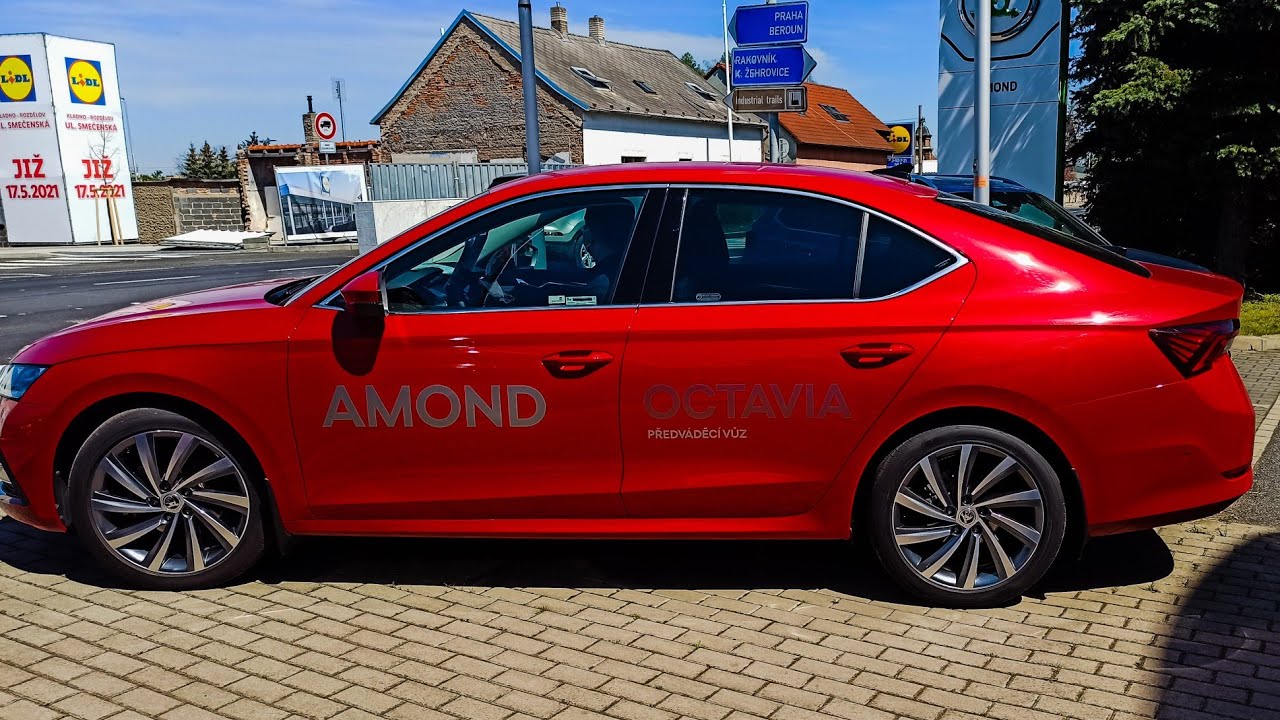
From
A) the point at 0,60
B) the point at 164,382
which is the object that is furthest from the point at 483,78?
the point at 164,382

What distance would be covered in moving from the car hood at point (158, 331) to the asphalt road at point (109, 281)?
5.09 meters

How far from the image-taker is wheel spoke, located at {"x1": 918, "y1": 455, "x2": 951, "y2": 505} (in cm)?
414

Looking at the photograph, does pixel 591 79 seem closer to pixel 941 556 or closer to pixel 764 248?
pixel 764 248

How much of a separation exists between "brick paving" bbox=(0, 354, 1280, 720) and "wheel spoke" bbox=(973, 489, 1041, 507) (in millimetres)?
436

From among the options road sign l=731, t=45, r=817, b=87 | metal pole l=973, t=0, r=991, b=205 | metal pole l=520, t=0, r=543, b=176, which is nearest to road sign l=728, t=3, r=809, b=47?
road sign l=731, t=45, r=817, b=87

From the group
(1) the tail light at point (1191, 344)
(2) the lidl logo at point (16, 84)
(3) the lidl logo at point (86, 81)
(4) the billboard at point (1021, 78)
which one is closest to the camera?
(1) the tail light at point (1191, 344)

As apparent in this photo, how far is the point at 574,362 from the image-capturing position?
4.20 metres

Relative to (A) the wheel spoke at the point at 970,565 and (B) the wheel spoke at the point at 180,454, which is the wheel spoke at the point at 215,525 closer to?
(B) the wheel spoke at the point at 180,454

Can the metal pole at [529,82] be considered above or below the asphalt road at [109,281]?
above

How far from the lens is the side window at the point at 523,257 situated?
14.3 feet

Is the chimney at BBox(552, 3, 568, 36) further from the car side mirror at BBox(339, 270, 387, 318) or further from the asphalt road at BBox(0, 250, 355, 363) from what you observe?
the car side mirror at BBox(339, 270, 387, 318)

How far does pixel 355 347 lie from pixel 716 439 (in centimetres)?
141

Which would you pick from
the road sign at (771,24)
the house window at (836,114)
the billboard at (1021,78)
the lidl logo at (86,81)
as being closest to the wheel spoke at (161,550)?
the road sign at (771,24)

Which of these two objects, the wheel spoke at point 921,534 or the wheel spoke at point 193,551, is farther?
the wheel spoke at point 193,551
